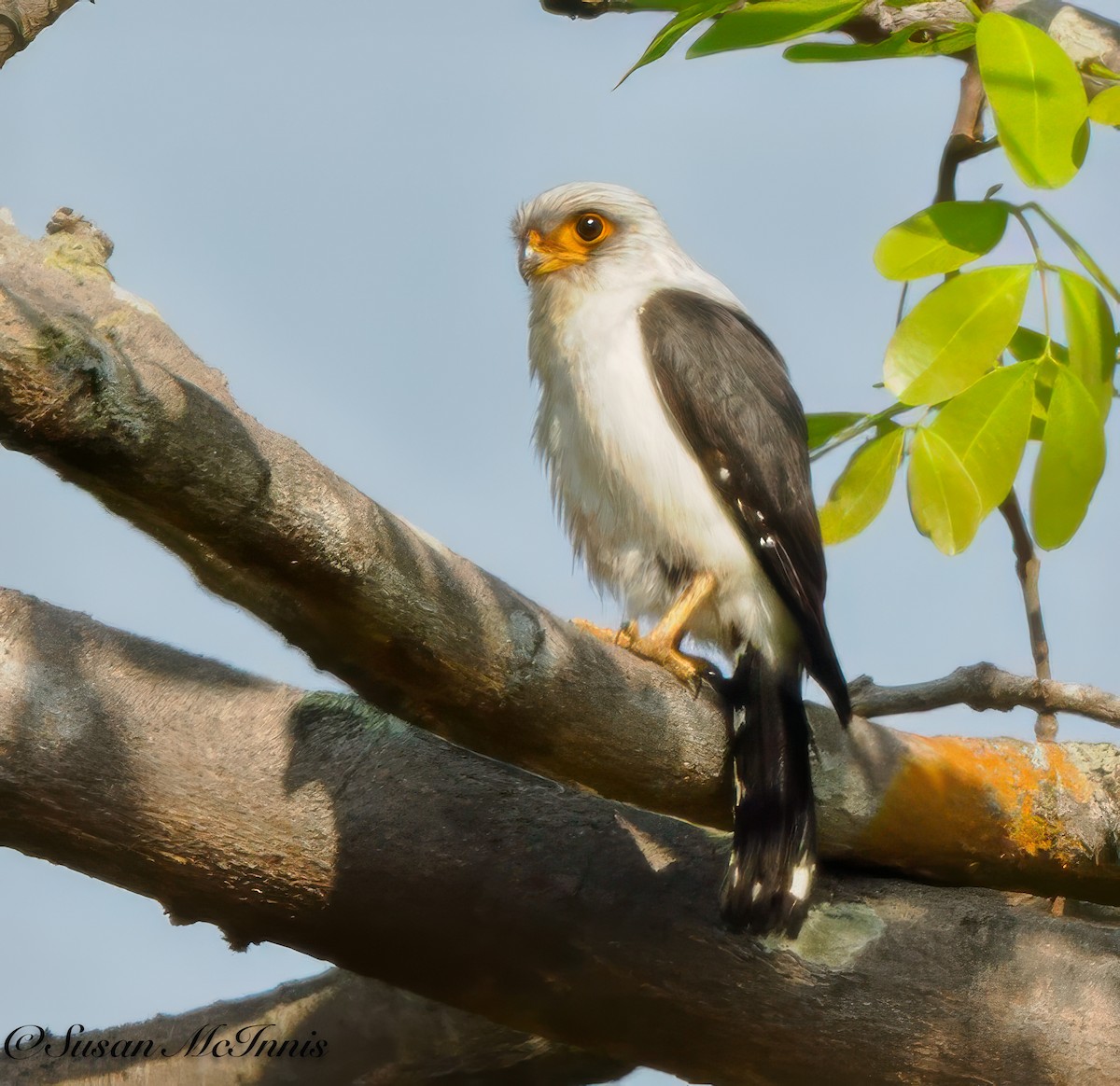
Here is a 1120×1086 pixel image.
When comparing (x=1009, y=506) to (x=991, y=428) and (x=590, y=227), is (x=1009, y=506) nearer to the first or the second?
(x=991, y=428)

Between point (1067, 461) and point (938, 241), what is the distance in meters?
0.47

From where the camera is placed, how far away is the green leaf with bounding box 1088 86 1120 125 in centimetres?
222

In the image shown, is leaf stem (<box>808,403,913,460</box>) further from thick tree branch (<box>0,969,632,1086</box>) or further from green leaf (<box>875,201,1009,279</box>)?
thick tree branch (<box>0,969,632,1086</box>)

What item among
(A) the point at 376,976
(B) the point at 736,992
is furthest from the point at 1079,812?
(A) the point at 376,976

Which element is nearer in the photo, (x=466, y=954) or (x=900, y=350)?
(x=900, y=350)

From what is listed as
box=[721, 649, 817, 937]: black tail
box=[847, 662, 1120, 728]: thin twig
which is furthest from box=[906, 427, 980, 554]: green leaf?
box=[847, 662, 1120, 728]: thin twig

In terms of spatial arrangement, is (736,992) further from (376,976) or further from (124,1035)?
(124,1035)

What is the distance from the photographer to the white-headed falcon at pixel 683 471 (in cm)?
348

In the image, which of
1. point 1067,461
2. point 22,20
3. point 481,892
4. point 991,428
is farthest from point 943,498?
point 22,20

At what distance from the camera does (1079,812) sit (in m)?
3.14

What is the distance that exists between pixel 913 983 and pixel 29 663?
1.88 meters

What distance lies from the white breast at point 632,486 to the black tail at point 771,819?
21.5 inches

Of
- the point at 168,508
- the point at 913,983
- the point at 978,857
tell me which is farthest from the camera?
the point at 978,857

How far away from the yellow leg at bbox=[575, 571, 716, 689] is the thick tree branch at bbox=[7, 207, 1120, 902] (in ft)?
1.01
